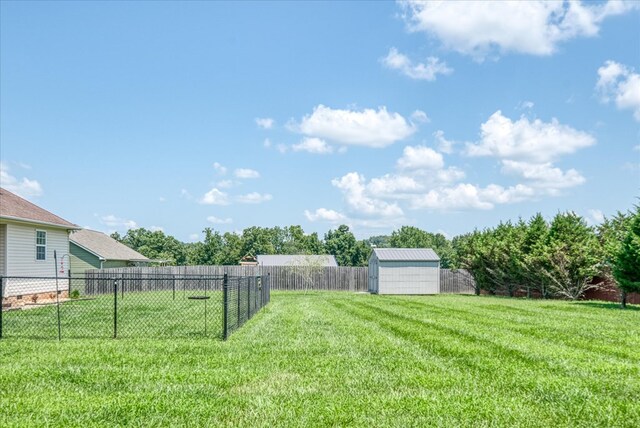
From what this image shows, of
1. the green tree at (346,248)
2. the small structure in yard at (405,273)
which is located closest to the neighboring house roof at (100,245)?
the small structure in yard at (405,273)

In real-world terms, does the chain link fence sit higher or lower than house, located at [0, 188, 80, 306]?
lower

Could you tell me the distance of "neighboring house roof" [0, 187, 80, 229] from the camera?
1900cm

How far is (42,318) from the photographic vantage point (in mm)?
14102

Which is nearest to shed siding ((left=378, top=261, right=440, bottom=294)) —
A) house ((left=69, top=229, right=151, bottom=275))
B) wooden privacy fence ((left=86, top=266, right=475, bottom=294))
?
wooden privacy fence ((left=86, top=266, right=475, bottom=294))

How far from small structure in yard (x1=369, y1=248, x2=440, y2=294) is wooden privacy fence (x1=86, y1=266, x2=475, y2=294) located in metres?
1.29

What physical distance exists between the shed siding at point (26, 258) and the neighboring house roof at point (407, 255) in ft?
64.5

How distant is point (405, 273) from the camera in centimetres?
3456

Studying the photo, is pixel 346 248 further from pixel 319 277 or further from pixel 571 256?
pixel 571 256

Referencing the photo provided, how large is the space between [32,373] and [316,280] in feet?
98.6

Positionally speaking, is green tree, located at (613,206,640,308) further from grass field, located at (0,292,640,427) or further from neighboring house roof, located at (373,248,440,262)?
neighboring house roof, located at (373,248,440,262)

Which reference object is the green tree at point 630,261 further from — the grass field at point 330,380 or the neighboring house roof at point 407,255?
the neighboring house roof at point 407,255

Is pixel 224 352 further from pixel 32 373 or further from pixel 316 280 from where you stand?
pixel 316 280

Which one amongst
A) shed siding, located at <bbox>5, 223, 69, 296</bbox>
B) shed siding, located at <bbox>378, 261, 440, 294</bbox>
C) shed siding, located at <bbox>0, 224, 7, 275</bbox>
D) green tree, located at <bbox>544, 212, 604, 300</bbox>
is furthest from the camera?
shed siding, located at <bbox>378, 261, 440, 294</bbox>

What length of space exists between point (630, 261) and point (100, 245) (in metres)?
33.7
